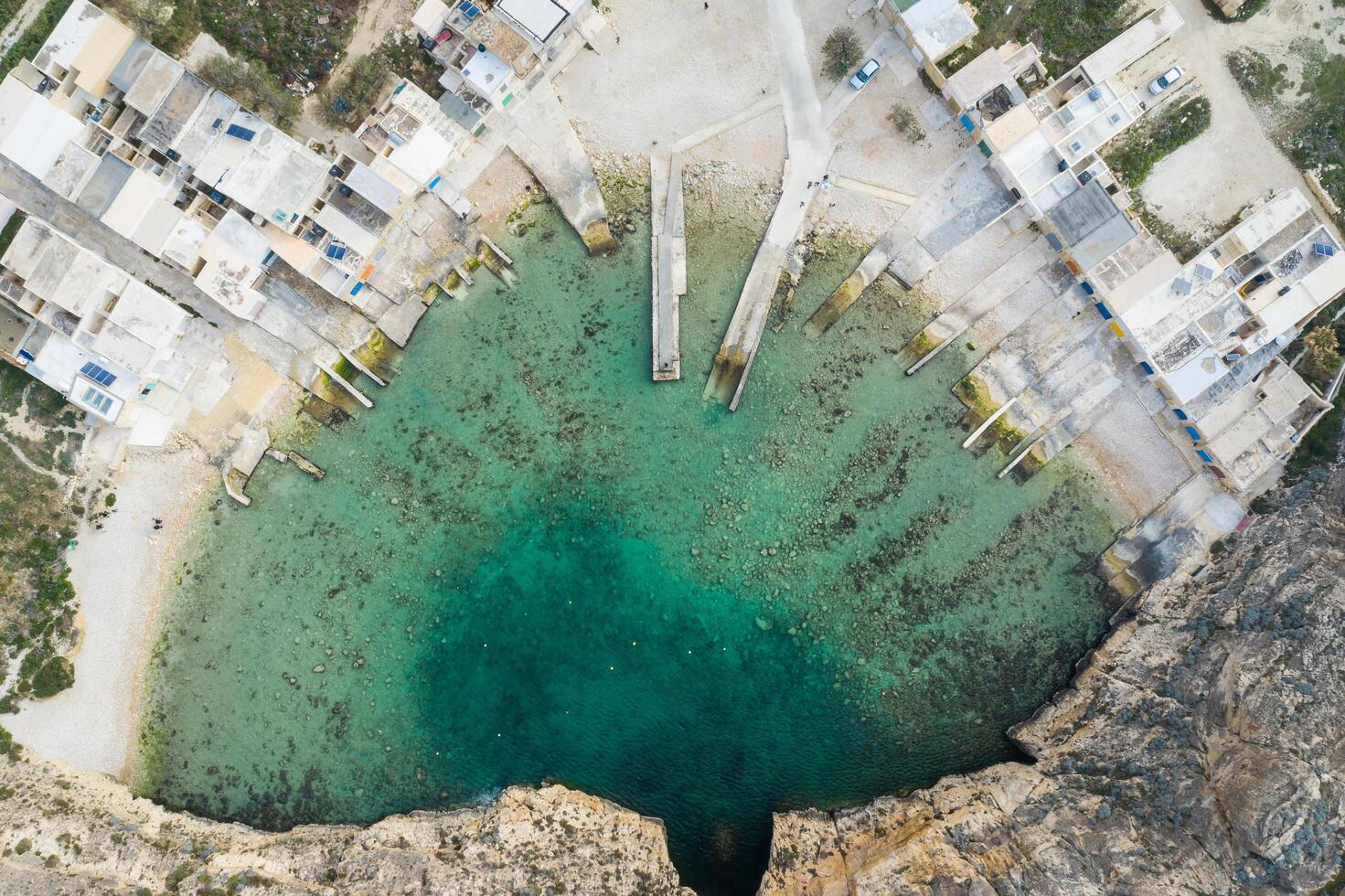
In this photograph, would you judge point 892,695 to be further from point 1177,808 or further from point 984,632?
point 1177,808

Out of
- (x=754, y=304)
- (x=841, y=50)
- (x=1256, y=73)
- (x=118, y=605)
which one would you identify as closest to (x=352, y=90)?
(x=754, y=304)

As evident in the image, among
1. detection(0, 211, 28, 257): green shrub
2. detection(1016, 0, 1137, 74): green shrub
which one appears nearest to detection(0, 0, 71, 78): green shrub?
detection(0, 211, 28, 257): green shrub

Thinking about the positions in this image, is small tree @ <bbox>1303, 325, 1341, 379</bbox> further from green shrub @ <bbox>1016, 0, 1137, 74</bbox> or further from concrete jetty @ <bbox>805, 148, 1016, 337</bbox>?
green shrub @ <bbox>1016, 0, 1137, 74</bbox>

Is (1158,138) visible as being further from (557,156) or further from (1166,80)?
(557,156)

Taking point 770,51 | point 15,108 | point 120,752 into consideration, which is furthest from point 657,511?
point 15,108

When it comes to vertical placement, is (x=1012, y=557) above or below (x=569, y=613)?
above

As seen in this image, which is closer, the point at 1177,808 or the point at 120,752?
the point at 1177,808
